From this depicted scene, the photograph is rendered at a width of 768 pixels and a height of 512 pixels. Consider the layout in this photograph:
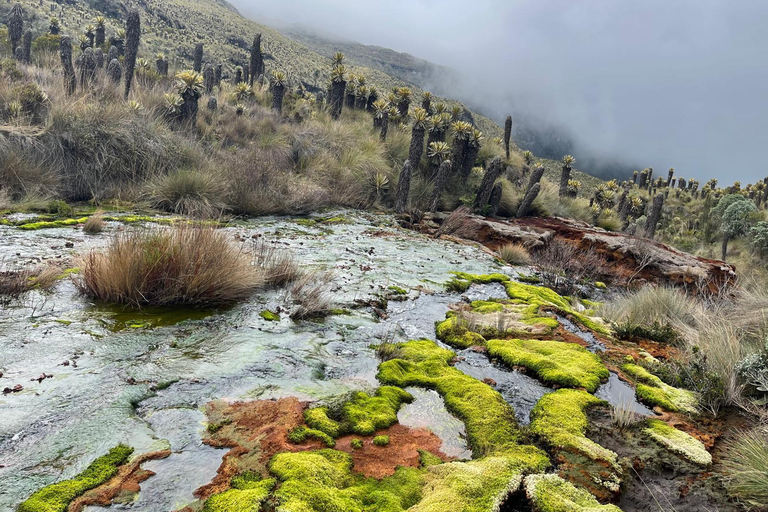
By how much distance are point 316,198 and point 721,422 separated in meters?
11.2

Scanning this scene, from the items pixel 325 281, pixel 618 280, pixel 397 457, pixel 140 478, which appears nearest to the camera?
pixel 140 478

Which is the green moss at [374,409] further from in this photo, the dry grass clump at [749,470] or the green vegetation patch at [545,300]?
the green vegetation patch at [545,300]

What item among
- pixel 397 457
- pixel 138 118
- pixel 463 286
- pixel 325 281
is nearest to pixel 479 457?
pixel 397 457

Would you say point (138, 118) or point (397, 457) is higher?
point (138, 118)

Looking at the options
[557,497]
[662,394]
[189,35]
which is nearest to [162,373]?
[557,497]

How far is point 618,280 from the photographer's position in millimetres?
11266

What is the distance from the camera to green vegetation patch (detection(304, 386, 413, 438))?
307 centimetres

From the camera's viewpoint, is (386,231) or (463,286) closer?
(463,286)

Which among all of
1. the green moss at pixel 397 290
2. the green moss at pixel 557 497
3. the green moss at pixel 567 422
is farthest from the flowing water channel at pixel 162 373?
the green moss at pixel 557 497

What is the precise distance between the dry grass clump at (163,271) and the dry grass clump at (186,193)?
5.39 metres

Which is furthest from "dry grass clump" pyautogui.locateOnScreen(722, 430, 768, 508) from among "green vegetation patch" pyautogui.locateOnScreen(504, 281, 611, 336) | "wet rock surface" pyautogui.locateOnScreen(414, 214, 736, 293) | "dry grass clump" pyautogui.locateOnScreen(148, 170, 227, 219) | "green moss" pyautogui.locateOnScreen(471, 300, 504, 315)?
"dry grass clump" pyautogui.locateOnScreen(148, 170, 227, 219)

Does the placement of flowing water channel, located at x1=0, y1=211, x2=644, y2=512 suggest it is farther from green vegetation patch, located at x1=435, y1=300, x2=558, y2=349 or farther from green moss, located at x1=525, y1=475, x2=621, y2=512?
green moss, located at x1=525, y1=475, x2=621, y2=512

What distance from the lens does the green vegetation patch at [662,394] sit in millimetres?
3951

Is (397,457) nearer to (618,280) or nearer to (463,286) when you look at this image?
(463,286)
